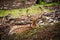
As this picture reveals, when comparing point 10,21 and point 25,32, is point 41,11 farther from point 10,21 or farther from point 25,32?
point 25,32

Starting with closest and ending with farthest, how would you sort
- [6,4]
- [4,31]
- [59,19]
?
[4,31], [59,19], [6,4]

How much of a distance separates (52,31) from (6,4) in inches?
186

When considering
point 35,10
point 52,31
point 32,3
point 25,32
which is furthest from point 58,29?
point 32,3

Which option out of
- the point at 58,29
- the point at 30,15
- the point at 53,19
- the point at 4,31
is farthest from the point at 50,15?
the point at 4,31

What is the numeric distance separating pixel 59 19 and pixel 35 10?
1.84 metres

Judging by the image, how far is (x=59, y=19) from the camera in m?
9.47

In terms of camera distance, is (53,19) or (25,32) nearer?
(25,32)

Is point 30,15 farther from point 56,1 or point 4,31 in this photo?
point 56,1

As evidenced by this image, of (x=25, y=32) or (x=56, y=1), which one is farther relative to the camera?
(x=56, y=1)

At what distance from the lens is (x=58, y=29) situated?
808 cm

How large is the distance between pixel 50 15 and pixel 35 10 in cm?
128

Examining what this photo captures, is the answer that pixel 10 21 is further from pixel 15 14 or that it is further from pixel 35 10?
pixel 35 10

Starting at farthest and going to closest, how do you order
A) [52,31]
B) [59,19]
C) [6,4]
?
1. [6,4]
2. [59,19]
3. [52,31]

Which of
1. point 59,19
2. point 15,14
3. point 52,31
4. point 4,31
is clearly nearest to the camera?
point 52,31
